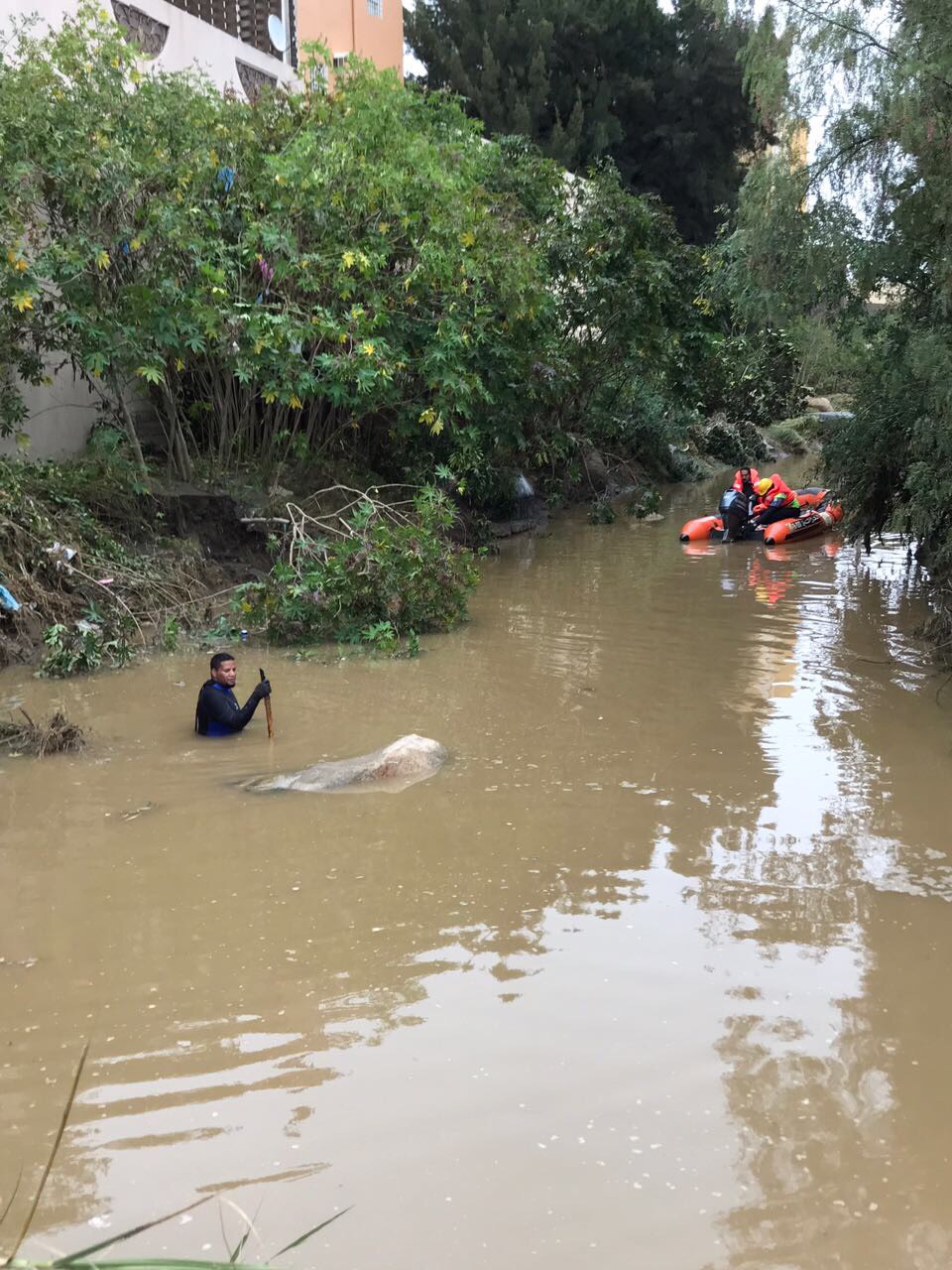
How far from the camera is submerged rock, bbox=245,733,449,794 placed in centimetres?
743

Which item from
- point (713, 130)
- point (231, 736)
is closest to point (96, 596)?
point (231, 736)

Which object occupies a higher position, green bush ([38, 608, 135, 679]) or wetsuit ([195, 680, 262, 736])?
green bush ([38, 608, 135, 679])

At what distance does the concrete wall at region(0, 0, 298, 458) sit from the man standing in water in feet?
17.8

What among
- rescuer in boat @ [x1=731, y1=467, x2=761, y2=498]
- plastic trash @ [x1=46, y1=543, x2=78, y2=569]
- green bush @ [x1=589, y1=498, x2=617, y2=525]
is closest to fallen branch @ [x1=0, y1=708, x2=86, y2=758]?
plastic trash @ [x1=46, y1=543, x2=78, y2=569]

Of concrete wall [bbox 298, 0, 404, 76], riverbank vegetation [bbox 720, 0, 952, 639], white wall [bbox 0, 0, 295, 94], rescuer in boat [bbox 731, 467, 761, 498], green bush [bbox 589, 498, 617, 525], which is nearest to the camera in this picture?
riverbank vegetation [bbox 720, 0, 952, 639]

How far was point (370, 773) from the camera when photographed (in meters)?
7.54

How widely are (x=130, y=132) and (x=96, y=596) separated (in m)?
4.51

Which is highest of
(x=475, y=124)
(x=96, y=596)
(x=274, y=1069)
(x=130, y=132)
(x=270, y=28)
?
(x=270, y=28)

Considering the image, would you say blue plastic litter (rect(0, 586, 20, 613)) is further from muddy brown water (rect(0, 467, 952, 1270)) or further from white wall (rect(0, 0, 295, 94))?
white wall (rect(0, 0, 295, 94))

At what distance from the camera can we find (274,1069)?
4.38 metres

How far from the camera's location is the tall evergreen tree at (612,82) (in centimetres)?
3628

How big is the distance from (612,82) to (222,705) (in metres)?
35.3

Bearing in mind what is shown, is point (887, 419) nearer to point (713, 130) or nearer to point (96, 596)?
point (96, 596)

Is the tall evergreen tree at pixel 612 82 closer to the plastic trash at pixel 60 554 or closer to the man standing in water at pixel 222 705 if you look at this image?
the plastic trash at pixel 60 554
